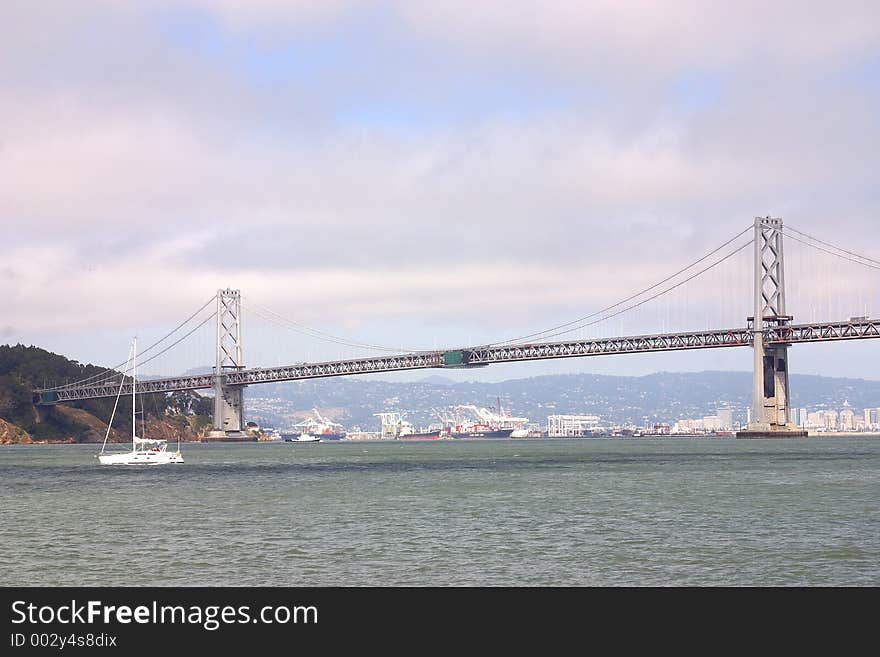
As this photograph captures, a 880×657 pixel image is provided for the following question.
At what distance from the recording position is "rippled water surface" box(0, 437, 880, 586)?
72.9 feet

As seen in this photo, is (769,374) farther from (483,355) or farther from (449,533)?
(449,533)

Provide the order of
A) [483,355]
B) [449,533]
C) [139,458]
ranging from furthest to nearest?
[483,355], [139,458], [449,533]

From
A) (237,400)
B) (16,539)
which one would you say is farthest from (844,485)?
(237,400)

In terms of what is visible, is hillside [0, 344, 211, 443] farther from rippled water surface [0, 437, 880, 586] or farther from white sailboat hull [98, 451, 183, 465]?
rippled water surface [0, 437, 880, 586]

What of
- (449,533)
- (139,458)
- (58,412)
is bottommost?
(449,533)

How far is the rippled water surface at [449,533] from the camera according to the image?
22.2 meters

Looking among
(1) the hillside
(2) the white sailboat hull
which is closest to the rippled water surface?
(2) the white sailboat hull

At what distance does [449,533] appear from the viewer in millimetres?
29688

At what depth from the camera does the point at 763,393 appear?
12269 centimetres

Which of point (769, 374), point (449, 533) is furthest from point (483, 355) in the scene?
point (449, 533)

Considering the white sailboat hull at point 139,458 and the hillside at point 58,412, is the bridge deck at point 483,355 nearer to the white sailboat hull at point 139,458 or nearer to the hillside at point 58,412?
the hillside at point 58,412
